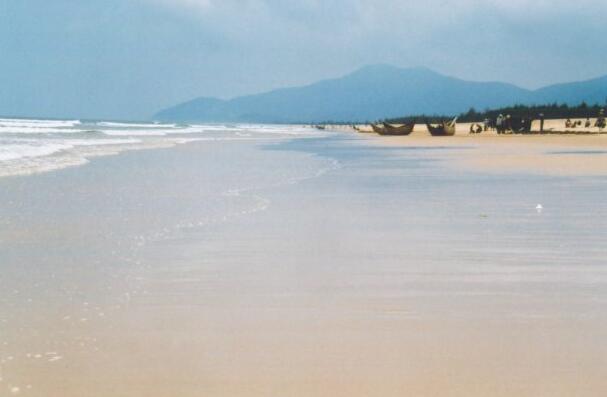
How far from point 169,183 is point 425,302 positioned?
9.06 m

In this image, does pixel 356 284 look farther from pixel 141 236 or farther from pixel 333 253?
pixel 141 236

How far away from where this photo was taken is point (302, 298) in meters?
4.67

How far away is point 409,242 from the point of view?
6836 millimetres

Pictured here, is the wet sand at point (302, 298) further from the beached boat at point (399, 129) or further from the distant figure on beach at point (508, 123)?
the beached boat at point (399, 129)

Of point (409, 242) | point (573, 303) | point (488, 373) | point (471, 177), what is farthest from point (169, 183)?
point (488, 373)

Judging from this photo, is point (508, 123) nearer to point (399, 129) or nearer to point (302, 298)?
point (399, 129)

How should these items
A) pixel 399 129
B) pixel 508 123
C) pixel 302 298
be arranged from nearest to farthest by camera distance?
pixel 302 298, pixel 508 123, pixel 399 129

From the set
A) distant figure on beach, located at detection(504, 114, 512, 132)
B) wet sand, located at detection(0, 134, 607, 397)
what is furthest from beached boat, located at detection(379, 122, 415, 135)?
wet sand, located at detection(0, 134, 607, 397)

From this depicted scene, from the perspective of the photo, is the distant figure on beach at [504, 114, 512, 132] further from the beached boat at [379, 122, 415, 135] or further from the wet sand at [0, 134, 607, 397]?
the wet sand at [0, 134, 607, 397]

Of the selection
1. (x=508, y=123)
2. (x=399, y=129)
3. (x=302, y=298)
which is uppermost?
(x=302, y=298)

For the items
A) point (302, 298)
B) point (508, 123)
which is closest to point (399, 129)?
point (508, 123)

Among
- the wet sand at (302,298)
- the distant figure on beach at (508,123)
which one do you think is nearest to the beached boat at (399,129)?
the distant figure on beach at (508,123)

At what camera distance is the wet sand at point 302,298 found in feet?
10.6

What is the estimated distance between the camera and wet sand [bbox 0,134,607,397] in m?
3.23
